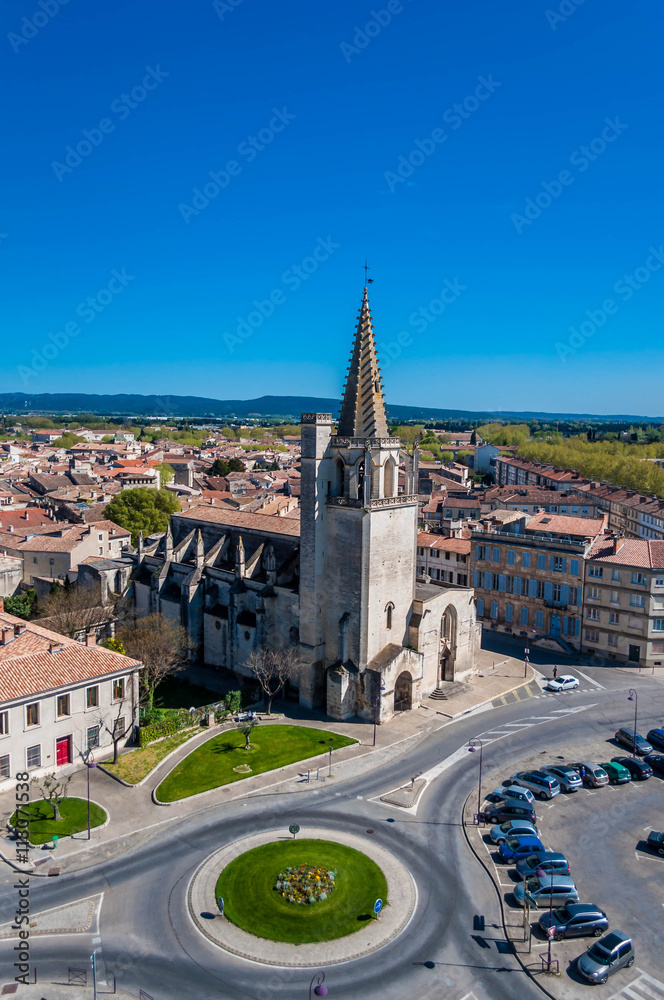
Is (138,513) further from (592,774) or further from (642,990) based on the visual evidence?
(642,990)

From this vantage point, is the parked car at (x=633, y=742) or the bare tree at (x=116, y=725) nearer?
the bare tree at (x=116, y=725)

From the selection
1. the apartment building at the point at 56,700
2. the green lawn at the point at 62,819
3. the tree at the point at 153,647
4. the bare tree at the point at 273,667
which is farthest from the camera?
the tree at the point at 153,647

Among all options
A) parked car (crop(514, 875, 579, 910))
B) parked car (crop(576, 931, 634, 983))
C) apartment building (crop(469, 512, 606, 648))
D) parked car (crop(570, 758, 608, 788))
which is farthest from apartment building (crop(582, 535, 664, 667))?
parked car (crop(576, 931, 634, 983))

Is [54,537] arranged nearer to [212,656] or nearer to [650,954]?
[212,656]

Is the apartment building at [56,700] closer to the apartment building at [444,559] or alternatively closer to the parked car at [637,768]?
the parked car at [637,768]

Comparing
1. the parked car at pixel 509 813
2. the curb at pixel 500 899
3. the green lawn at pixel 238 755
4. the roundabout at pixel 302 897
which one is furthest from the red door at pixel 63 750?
the parked car at pixel 509 813

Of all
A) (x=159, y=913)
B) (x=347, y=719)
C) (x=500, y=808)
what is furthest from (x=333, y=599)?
(x=159, y=913)
